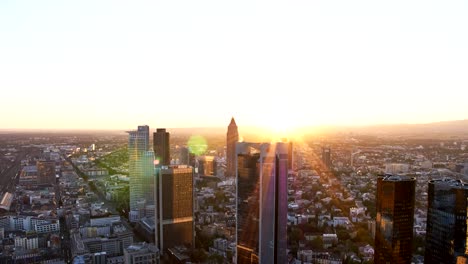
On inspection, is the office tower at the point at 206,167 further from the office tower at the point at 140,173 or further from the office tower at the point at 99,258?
the office tower at the point at 99,258

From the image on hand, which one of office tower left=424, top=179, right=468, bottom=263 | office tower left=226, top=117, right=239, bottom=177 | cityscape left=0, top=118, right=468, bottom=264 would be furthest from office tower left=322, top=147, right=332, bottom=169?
office tower left=424, top=179, right=468, bottom=263

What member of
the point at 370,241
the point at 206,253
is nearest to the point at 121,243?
the point at 206,253

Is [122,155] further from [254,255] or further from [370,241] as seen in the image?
[254,255]

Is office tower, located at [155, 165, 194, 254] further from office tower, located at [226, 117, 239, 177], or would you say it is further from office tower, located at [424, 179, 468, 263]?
office tower, located at [226, 117, 239, 177]

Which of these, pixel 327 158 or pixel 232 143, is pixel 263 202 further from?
pixel 327 158

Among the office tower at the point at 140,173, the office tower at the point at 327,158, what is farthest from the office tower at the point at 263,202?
the office tower at the point at 327,158
